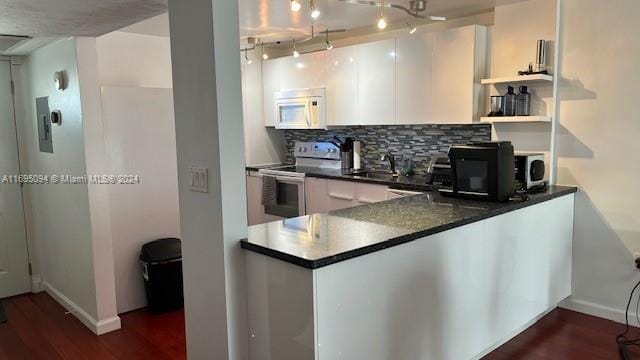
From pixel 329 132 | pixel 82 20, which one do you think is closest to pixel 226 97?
pixel 82 20

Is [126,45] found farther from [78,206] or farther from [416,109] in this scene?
[416,109]

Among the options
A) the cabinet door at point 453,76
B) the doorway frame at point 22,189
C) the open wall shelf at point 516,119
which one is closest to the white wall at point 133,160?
the doorway frame at point 22,189

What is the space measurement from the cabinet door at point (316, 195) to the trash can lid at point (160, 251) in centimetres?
134

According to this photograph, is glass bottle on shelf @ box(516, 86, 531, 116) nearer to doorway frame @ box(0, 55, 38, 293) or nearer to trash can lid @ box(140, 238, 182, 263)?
trash can lid @ box(140, 238, 182, 263)

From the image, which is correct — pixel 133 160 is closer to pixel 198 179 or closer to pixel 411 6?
pixel 198 179

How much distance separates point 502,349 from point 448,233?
42.4 inches

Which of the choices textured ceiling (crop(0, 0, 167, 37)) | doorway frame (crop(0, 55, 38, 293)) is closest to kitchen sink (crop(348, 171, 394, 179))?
textured ceiling (crop(0, 0, 167, 37))

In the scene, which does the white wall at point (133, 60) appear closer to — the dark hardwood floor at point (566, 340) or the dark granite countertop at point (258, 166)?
the dark granite countertop at point (258, 166)

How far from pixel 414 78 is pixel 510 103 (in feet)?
2.77

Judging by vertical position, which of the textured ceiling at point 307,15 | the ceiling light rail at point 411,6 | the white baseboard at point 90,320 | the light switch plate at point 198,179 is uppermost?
the textured ceiling at point 307,15

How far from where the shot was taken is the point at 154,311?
371cm

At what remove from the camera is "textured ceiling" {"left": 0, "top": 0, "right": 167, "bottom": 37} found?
2.41 meters

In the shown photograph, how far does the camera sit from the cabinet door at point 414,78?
A: 153 inches

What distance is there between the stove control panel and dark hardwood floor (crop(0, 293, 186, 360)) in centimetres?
221
